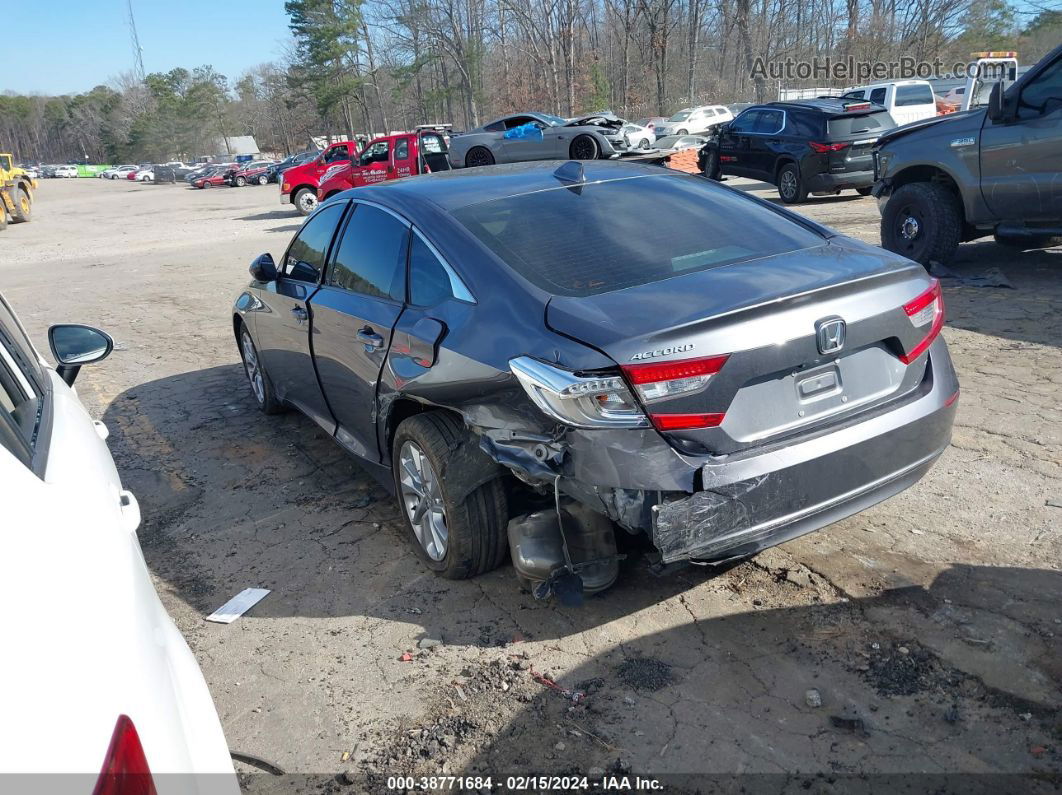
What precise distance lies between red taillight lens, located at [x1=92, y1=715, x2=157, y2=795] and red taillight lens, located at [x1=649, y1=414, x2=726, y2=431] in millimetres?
1888

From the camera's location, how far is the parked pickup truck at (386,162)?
20.7 meters

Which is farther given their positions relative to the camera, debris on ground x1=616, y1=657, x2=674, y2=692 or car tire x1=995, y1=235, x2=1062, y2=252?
car tire x1=995, y1=235, x2=1062, y2=252

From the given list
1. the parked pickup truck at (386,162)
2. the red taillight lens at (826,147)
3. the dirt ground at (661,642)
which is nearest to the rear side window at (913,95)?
the red taillight lens at (826,147)

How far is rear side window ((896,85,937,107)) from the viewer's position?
23.0 metres

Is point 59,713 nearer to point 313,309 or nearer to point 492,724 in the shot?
point 492,724

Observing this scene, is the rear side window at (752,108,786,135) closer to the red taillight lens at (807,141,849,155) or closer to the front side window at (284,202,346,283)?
the red taillight lens at (807,141,849,155)

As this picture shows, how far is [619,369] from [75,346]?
6.43ft

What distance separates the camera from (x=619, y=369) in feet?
9.06

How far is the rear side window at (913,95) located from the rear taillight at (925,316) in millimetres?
22487

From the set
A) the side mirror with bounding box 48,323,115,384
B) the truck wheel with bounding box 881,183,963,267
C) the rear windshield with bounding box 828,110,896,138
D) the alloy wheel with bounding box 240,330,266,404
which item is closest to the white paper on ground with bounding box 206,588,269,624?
the side mirror with bounding box 48,323,115,384

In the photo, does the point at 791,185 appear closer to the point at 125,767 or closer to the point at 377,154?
the point at 377,154

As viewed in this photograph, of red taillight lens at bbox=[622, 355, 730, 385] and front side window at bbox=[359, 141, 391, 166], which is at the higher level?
front side window at bbox=[359, 141, 391, 166]

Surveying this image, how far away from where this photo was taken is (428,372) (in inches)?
138

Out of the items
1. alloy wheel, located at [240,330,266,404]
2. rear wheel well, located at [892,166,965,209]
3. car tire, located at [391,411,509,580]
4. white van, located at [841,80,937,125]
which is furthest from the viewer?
white van, located at [841,80,937,125]
